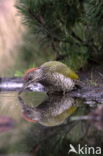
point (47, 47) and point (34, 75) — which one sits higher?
point (34, 75)

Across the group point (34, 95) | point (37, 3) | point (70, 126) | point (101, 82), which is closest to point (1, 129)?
point (70, 126)

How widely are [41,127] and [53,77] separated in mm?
1574

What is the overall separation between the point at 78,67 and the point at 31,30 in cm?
78

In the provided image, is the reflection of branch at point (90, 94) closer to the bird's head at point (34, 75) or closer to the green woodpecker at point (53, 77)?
the green woodpecker at point (53, 77)

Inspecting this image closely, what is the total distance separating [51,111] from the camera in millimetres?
3670

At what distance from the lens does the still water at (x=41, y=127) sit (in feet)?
8.92

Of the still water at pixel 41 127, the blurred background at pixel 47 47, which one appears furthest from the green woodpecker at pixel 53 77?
the still water at pixel 41 127

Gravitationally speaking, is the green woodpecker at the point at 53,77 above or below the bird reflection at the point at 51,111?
below

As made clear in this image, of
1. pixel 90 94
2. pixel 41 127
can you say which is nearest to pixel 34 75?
pixel 90 94

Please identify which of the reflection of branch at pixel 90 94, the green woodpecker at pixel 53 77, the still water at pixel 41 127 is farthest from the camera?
the green woodpecker at pixel 53 77

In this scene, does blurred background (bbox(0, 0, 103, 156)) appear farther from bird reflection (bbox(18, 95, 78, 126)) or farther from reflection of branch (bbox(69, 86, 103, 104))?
reflection of branch (bbox(69, 86, 103, 104))

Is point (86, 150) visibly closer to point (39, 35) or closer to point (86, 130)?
point (86, 130)

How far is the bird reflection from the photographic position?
132 inches

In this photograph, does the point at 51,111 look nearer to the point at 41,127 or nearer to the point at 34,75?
the point at 41,127
